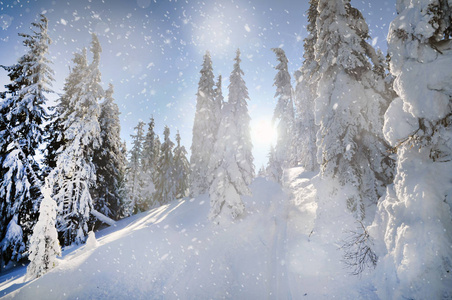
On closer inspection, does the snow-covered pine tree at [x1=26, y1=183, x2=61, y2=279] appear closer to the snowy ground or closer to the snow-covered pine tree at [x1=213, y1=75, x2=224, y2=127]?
the snowy ground

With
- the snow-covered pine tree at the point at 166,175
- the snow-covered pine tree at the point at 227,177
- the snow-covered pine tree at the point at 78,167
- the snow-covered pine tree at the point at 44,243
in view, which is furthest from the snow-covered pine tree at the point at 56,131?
the snow-covered pine tree at the point at 166,175

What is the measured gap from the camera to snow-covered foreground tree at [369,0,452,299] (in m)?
3.33

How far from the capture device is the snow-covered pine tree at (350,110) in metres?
7.84

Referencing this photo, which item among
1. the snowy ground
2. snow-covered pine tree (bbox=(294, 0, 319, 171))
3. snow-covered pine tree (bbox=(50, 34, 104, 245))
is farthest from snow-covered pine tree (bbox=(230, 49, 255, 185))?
snow-covered pine tree (bbox=(50, 34, 104, 245))

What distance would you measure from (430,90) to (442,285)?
130 inches

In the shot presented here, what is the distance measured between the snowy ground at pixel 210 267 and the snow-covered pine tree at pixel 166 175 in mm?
20437

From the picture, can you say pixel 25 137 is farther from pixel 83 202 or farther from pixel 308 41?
pixel 308 41

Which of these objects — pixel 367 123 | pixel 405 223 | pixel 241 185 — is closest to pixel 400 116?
pixel 405 223

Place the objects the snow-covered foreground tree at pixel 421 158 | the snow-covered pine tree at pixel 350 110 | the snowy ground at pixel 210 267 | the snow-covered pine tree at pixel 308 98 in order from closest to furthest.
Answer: the snow-covered foreground tree at pixel 421 158 → the snowy ground at pixel 210 267 → the snow-covered pine tree at pixel 350 110 → the snow-covered pine tree at pixel 308 98

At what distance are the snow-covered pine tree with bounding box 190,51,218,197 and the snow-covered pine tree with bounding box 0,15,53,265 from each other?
1662 cm

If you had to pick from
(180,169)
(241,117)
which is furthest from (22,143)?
(180,169)

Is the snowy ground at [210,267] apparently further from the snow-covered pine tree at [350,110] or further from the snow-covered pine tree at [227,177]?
the snow-covered pine tree at [350,110]

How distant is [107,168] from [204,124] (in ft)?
43.9

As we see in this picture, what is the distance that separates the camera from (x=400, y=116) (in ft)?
14.1
